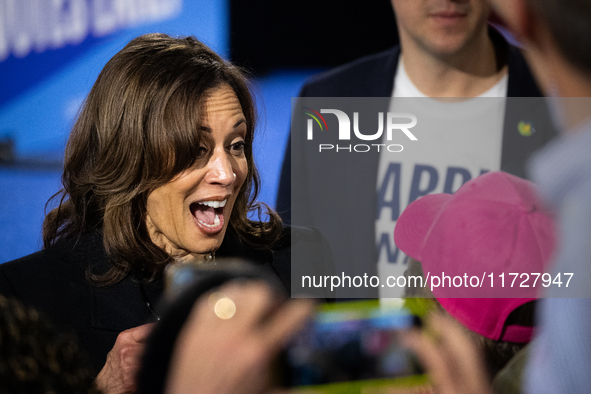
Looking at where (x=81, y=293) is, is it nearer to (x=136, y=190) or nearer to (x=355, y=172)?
(x=136, y=190)

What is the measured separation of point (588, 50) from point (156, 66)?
104 centimetres

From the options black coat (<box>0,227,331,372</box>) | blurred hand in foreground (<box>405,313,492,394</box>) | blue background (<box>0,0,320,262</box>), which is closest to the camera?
blurred hand in foreground (<box>405,313,492,394</box>)

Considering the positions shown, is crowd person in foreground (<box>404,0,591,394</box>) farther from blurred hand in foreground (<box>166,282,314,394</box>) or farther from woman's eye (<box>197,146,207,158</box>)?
woman's eye (<box>197,146,207,158</box>)

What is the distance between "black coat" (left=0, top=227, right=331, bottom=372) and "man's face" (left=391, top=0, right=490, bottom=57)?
1.05 m

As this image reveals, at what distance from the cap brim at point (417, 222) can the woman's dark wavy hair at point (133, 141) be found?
0.61m

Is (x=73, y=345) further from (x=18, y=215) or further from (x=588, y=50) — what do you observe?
(x=18, y=215)

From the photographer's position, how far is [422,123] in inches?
62.1

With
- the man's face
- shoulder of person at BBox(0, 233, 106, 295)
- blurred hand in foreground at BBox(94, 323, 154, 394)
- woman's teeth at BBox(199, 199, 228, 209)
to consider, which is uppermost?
the man's face

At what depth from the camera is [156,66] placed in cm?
124

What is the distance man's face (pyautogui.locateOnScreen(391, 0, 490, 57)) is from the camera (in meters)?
1.46

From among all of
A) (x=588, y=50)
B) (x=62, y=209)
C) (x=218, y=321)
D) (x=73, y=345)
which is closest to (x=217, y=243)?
(x=62, y=209)

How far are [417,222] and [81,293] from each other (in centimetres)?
89

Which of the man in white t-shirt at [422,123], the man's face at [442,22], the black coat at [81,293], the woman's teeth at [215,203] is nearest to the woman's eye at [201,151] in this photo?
the woman's teeth at [215,203]

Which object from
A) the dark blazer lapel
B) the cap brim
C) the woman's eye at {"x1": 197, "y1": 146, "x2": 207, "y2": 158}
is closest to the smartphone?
the cap brim
